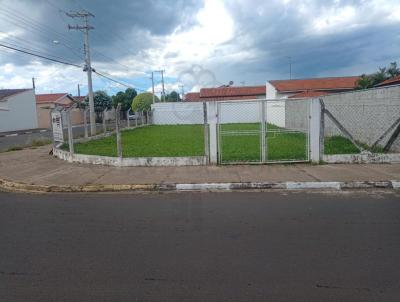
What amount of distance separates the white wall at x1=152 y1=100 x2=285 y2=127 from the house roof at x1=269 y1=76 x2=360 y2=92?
6.57 m

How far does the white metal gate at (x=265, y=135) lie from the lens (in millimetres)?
10148

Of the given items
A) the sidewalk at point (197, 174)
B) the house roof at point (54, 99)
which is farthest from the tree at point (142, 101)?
the sidewalk at point (197, 174)

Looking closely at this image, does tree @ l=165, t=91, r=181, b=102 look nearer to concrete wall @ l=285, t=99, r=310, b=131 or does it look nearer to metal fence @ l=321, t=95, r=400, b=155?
concrete wall @ l=285, t=99, r=310, b=131

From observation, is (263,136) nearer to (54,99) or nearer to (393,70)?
(393,70)

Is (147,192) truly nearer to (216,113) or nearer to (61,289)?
(216,113)

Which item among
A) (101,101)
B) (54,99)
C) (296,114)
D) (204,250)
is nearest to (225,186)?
(204,250)

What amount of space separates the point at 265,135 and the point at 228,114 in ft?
85.1

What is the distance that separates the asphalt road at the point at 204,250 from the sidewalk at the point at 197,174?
1514 millimetres

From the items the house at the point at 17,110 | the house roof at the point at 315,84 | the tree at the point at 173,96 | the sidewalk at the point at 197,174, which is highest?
the tree at the point at 173,96

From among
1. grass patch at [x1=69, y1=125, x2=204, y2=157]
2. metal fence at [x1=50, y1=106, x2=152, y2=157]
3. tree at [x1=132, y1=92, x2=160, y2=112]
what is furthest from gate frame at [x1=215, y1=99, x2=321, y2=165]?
tree at [x1=132, y1=92, x2=160, y2=112]

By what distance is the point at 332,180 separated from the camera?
7.99 metres

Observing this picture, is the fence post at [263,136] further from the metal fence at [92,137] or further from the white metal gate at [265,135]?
the metal fence at [92,137]

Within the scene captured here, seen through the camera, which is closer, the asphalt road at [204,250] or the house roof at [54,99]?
the asphalt road at [204,250]

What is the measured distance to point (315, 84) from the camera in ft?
143
